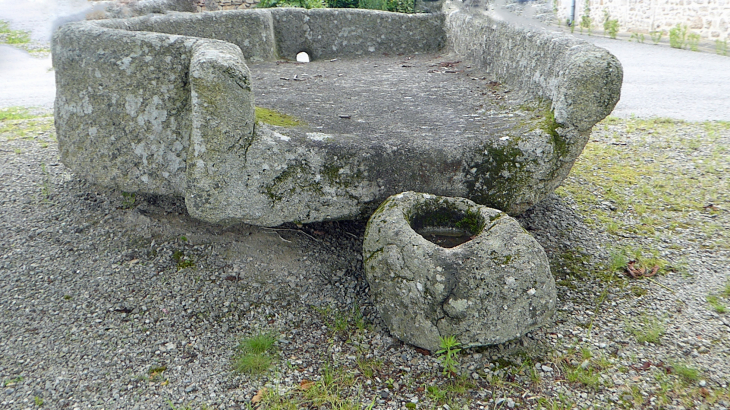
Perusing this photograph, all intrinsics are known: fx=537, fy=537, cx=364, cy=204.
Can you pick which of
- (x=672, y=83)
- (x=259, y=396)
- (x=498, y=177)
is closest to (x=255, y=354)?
(x=259, y=396)

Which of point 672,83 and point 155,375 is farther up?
point 672,83

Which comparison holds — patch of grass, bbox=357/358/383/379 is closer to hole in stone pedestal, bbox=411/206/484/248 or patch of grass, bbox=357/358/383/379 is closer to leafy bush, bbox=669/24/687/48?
hole in stone pedestal, bbox=411/206/484/248

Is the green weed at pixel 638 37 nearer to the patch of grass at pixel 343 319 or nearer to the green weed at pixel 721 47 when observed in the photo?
the green weed at pixel 721 47

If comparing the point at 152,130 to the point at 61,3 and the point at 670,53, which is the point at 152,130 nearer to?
the point at 61,3

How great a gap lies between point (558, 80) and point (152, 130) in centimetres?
238

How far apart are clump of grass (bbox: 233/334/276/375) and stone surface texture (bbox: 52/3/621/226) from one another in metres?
0.65

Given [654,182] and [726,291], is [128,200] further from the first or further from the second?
[654,182]

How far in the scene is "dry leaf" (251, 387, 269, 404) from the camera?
247cm

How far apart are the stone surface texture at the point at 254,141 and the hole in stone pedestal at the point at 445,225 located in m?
0.18

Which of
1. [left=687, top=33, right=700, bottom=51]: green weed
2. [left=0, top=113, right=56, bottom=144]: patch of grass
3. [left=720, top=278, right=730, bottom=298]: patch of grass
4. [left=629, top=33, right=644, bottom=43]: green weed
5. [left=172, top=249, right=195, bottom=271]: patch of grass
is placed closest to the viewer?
[left=720, top=278, right=730, bottom=298]: patch of grass

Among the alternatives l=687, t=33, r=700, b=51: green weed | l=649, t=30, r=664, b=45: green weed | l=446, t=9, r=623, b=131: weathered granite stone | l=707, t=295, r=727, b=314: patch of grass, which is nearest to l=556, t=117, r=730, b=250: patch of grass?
A: l=707, t=295, r=727, b=314: patch of grass

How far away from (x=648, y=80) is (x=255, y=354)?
29.2 feet

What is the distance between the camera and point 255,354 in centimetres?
274

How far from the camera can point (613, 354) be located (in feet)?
8.87
